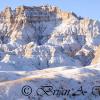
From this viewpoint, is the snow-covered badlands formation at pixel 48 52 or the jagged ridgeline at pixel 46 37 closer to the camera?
the snow-covered badlands formation at pixel 48 52

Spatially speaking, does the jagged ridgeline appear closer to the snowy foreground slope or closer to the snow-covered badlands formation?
the snow-covered badlands formation

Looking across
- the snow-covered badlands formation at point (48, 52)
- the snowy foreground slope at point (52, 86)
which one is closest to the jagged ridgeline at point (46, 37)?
the snow-covered badlands formation at point (48, 52)

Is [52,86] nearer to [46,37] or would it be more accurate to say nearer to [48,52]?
[48,52]

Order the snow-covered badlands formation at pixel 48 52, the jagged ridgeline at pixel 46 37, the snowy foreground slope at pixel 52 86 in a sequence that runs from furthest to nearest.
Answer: the jagged ridgeline at pixel 46 37 → the snow-covered badlands formation at pixel 48 52 → the snowy foreground slope at pixel 52 86

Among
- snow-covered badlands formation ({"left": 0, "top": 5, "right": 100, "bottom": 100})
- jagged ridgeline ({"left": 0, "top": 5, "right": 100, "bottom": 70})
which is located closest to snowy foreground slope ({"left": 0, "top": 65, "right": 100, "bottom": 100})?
snow-covered badlands formation ({"left": 0, "top": 5, "right": 100, "bottom": 100})

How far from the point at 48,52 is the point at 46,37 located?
34.7 meters

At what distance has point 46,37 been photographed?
156m

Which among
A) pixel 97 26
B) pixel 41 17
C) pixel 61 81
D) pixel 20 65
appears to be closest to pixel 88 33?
pixel 97 26

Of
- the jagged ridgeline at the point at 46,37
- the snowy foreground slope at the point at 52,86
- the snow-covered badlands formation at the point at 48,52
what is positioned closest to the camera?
the snowy foreground slope at the point at 52,86

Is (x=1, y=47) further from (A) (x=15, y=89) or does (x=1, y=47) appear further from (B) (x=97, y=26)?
(A) (x=15, y=89)

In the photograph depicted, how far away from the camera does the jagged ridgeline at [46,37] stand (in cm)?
11638

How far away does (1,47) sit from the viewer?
430ft

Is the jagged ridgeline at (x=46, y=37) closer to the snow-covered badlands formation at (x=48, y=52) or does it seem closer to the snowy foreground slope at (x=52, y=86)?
the snow-covered badlands formation at (x=48, y=52)

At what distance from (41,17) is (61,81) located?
154587mm
